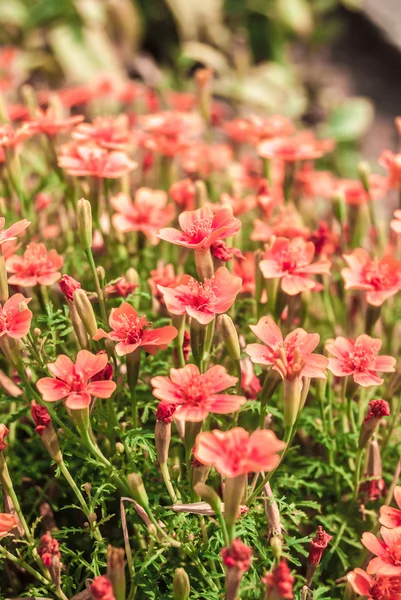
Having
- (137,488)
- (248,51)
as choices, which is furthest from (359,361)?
(248,51)

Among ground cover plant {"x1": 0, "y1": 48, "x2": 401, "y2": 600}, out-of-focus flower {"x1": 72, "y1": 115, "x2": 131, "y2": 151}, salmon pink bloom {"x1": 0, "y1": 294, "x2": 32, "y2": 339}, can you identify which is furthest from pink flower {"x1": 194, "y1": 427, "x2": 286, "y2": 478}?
out-of-focus flower {"x1": 72, "y1": 115, "x2": 131, "y2": 151}

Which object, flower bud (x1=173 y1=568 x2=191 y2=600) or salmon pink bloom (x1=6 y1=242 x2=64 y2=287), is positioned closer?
flower bud (x1=173 y1=568 x2=191 y2=600)

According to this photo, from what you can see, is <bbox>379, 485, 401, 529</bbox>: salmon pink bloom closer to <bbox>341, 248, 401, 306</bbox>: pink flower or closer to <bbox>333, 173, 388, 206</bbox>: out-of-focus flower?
<bbox>341, 248, 401, 306</bbox>: pink flower

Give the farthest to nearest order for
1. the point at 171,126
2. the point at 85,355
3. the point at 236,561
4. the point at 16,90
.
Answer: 1. the point at 16,90
2. the point at 171,126
3. the point at 85,355
4. the point at 236,561

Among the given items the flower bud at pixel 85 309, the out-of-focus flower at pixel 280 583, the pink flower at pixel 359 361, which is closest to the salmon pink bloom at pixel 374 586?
the out-of-focus flower at pixel 280 583

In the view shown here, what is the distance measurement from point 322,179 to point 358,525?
3.76 ft

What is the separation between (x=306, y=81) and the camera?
14.6 feet

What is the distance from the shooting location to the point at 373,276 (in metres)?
1.33

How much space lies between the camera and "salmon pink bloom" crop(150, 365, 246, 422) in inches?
37.1

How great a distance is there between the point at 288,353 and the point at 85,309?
33cm

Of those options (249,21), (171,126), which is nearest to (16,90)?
(171,126)

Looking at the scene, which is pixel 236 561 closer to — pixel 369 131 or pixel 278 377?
pixel 278 377

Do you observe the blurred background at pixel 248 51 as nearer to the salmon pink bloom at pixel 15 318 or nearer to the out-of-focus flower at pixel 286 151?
the out-of-focus flower at pixel 286 151

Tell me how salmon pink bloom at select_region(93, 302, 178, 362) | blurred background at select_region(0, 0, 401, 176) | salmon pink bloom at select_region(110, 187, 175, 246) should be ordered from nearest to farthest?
1. salmon pink bloom at select_region(93, 302, 178, 362)
2. salmon pink bloom at select_region(110, 187, 175, 246)
3. blurred background at select_region(0, 0, 401, 176)
